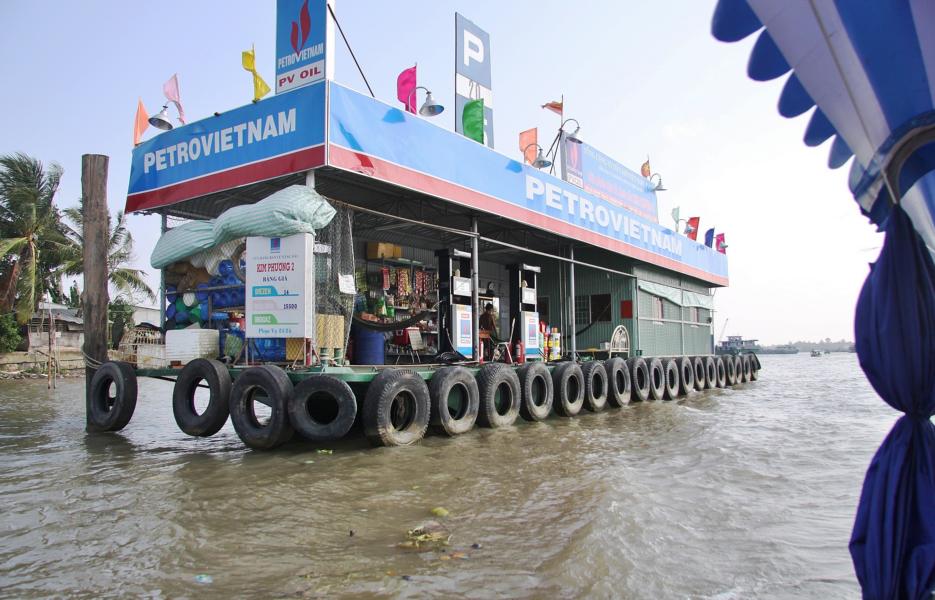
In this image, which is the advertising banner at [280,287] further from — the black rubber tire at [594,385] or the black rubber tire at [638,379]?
the black rubber tire at [638,379]

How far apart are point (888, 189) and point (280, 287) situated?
716 centimetres

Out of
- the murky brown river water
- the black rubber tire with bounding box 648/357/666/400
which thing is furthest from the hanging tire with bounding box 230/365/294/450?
the black rubber tire with bounding box 648/357/666/400

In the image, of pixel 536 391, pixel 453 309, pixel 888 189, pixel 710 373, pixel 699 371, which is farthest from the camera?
pixel 710 373

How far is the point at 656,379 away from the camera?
16297 mm

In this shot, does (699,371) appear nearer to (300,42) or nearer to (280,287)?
(280,287)

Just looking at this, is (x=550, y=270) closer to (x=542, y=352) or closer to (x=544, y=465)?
(x=542, y=352)

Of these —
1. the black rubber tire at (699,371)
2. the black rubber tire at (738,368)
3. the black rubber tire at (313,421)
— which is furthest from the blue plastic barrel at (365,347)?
the black rubber tire at (738,368)

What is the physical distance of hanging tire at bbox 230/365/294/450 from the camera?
24.9 feet

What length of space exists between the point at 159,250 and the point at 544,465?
23.1ft

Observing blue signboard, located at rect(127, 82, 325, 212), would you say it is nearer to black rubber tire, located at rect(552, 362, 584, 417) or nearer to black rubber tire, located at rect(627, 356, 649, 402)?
black rubber tire, located at rect(552, 362, 584, 417)

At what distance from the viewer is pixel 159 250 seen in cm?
1000

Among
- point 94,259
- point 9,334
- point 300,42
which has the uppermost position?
point 300,42

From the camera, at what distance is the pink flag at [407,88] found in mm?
10445

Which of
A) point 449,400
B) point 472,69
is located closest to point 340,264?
point 449,400
